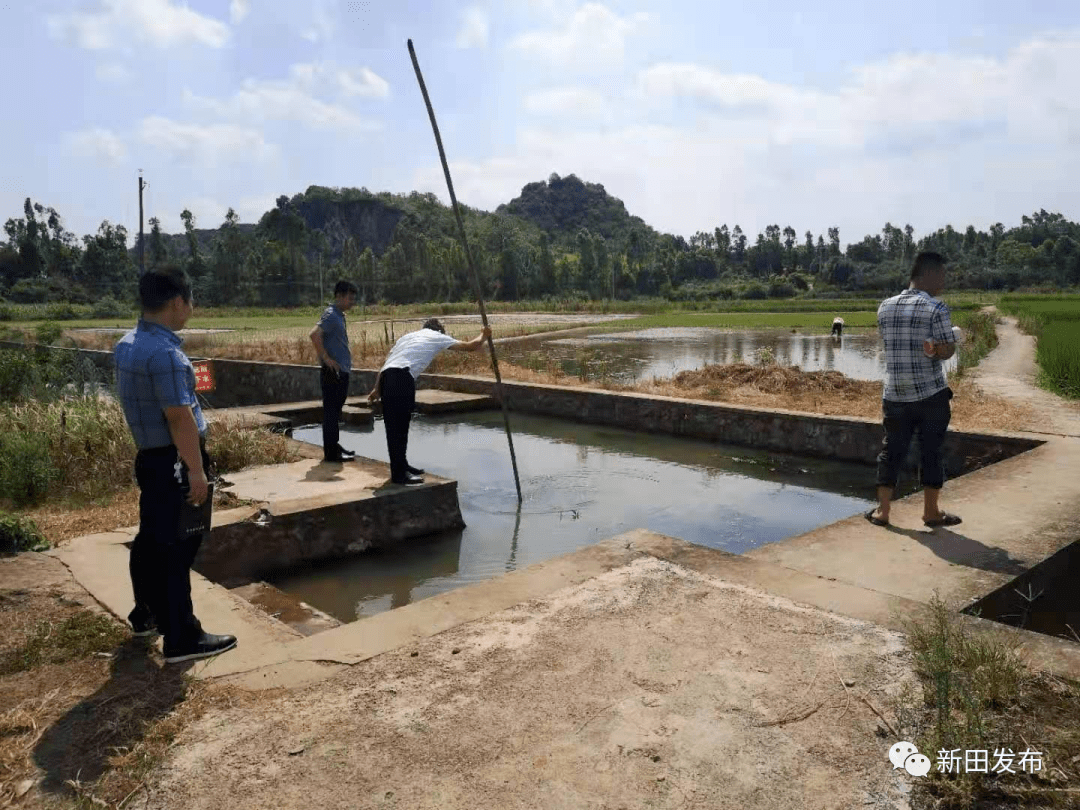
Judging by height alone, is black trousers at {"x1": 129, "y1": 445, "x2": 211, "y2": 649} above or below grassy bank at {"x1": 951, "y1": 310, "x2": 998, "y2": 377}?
above

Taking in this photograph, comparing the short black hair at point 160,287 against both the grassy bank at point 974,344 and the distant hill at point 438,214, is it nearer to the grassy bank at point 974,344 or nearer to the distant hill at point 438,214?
the grassy bank at point 974,344

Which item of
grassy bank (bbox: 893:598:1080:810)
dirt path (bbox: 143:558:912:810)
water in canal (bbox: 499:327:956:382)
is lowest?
water in canal (bbox: 499:327:956:382)

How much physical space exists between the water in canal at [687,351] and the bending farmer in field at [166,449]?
1106 centimetres

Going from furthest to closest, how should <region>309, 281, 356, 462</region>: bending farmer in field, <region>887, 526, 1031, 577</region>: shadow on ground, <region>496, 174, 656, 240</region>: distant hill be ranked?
1. <region>496, 174, 656, 240</region>: distant hill
2. <region>309, 281, 356, 462</region>: bending farmer in field
3. <region>887, 526, 1031, 577</region>: shadow on ground

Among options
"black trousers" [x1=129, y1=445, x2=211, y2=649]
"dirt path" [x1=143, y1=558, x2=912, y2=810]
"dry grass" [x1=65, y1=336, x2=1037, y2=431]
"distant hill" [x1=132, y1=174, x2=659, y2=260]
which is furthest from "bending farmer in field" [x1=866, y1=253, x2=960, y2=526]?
"distant hill" [x1=132, y1=174, x2=659, y2=260]

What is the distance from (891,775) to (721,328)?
3032 cm

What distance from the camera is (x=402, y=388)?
5.27 m

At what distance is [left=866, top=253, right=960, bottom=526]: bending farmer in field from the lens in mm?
4258

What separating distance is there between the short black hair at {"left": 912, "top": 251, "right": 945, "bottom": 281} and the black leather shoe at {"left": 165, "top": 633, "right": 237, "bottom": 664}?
12.8 feet

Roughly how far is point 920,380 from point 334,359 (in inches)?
165

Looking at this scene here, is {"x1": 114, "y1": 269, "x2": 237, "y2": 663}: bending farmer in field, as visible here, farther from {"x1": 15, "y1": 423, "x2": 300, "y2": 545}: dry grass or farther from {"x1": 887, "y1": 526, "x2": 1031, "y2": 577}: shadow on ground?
{"x1": 887, "y1": 526, "x2": 1031, "y2": 577}: shadow on ground

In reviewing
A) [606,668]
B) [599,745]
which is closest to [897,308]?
[606,668]

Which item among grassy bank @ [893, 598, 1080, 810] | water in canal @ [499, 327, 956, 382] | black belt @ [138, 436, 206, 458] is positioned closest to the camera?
grassy bank @ [893, 598, 1080, 810]

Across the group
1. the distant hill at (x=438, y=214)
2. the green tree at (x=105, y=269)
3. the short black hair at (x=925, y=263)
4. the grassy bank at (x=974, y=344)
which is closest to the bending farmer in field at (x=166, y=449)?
the short black hair at (x=925, y=263)
